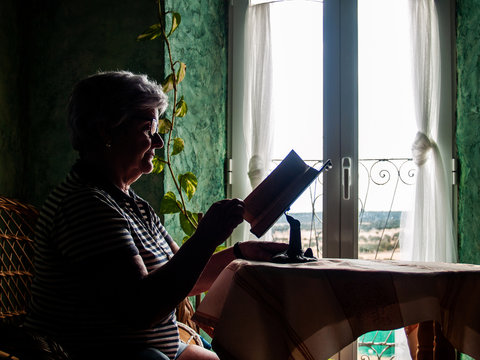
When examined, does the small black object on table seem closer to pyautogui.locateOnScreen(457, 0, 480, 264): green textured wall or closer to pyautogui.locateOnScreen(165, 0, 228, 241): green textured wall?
pyautogui.locateOnScreen(165, 0, 228, 241): green textured wall

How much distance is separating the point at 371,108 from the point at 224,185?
1.06m

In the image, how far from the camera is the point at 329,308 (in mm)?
1111

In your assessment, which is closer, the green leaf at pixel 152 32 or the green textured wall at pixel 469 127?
the green leaf at pixel 152 32

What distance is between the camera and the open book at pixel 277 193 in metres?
1.24

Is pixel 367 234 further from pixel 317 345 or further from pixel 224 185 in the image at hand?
pixel 317 345

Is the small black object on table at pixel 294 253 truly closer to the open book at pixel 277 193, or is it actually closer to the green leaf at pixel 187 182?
the open book at pixel 277 193

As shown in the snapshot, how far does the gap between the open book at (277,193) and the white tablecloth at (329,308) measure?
14cm

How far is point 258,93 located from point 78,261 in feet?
6.96

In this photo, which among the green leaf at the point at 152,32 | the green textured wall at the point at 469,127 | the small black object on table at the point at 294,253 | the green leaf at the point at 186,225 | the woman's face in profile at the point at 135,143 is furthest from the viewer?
the green textured wall at the point at 469,127

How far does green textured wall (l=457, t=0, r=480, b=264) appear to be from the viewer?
2.45 metres

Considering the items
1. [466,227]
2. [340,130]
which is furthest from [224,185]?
[466,227]

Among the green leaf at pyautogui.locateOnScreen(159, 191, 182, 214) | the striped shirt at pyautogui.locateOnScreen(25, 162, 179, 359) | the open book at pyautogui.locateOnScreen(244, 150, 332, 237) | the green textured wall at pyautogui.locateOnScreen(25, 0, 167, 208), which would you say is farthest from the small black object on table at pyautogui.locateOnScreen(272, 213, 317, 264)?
the green textured wall at pyautogui.locateOnScreen(25, 0, 167, 208)

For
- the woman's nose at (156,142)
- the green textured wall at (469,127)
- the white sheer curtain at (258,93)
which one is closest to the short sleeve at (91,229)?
the woman's nose at (156,142)

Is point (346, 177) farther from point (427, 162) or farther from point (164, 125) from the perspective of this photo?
point (164, 125)
